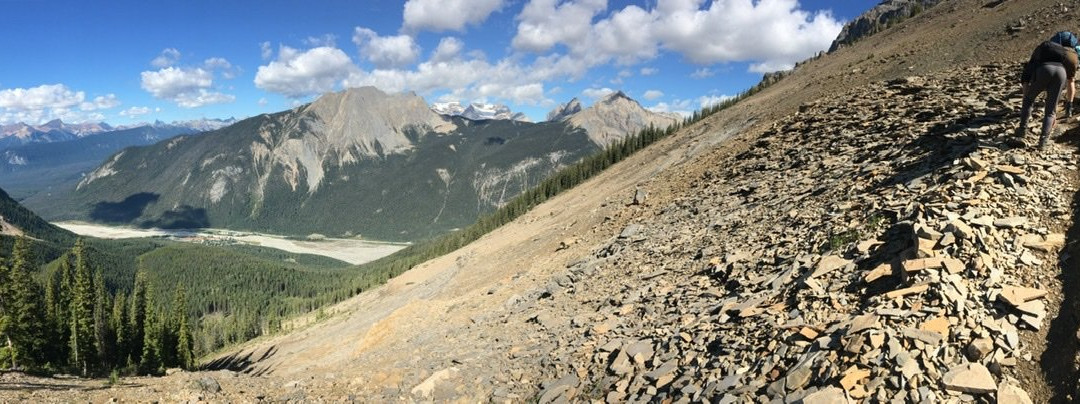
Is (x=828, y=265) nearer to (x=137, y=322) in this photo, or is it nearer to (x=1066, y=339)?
(x=1066, y=339)

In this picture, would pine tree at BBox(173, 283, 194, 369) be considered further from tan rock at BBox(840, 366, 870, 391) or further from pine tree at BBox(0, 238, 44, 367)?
tan rock at BBox(840, 366, 870, 391)

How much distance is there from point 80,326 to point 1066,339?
71.4m

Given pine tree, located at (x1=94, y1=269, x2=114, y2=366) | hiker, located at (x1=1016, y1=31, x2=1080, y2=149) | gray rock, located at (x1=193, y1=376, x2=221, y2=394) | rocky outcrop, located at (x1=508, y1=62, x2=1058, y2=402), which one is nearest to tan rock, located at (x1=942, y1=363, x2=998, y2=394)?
rocky outcrop, located at (x1=508, y1=62, x2=1058, y2=402)

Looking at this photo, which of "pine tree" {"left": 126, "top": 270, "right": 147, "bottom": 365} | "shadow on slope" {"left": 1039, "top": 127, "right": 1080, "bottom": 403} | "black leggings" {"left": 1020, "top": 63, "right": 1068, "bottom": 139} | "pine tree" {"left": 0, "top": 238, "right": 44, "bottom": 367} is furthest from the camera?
"pine tree" {"left": 126, "top": 270, "right": 147, "bottom": 365}

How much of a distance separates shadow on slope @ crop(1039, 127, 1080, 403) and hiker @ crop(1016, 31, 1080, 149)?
6473 millimetres

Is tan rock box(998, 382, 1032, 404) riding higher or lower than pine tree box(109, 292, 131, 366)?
higher

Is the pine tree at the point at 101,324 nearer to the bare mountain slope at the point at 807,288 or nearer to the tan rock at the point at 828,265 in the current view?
the bare mountain slope at the point at 807,288

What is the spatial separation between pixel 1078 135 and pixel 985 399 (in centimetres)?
1233

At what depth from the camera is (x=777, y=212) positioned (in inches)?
792

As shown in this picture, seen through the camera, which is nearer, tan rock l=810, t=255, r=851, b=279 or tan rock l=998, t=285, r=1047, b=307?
tan rock l=998, t=285, r=1047, b=307

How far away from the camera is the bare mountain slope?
29.1 ft

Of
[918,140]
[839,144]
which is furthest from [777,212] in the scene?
[839,144]

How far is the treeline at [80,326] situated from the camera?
141 feet

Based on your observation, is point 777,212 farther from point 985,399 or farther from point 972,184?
point 985,399
